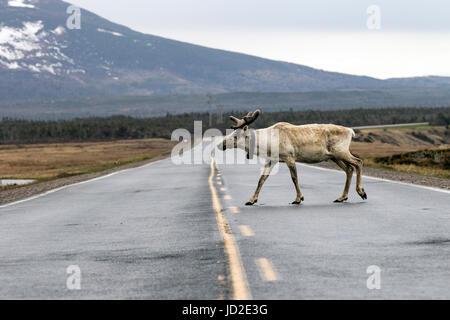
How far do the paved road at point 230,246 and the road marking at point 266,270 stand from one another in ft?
0.04

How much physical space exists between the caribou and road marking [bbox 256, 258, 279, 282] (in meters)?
7.14

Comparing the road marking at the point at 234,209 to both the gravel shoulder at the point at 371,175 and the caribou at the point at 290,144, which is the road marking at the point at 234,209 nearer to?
the caribou at the point at 290,144

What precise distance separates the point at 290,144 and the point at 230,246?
20.7 ft

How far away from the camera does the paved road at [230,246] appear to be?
8.14 m

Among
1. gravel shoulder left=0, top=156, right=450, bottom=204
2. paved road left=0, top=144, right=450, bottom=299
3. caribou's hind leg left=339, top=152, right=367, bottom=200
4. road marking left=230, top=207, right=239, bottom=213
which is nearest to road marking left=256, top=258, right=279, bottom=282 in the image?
paved road left=0, top=144, right=450, bottom=299

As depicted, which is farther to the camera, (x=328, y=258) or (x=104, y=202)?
(x=104, y=202)

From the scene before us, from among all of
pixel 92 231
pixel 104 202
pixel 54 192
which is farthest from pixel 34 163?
pixel 92 231

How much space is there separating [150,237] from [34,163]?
62.7 m

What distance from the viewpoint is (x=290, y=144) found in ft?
55.5

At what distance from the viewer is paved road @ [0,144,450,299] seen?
8.14 meters

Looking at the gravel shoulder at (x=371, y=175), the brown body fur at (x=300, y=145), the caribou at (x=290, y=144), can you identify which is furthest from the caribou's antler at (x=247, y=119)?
the gravel shoulder at (x=371, y=175)

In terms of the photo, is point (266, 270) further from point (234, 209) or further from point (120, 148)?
point (120, 148)

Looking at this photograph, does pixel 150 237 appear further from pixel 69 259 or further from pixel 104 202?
pixel 104 202

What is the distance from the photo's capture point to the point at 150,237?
12414 millimetres
